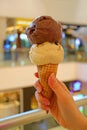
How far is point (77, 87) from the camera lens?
7805 millimetres

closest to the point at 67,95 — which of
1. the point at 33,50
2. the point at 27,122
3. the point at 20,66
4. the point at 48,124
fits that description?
the point at 33,50

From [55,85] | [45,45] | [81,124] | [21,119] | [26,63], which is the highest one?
[45,45]

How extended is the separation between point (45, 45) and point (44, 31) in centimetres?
4

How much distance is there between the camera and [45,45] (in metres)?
0.76

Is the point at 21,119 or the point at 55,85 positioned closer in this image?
the point at 55,85

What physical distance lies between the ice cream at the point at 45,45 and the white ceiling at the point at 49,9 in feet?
15.5

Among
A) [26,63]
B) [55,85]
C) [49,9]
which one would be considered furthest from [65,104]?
[26,63]

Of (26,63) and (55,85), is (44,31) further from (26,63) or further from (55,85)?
(26,63)

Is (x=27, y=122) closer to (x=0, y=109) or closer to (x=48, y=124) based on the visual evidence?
(x=48, y=124)

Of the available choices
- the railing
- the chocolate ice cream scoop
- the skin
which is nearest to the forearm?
the skin

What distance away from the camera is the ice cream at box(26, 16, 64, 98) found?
2.47 feet

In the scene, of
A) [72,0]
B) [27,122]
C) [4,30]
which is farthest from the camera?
[4,30]

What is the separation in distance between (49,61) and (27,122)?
1.73 ft

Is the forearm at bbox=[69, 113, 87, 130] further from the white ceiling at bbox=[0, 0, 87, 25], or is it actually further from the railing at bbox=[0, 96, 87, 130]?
A: the white ceiling at bbox=[0, 0, 87, 25]
